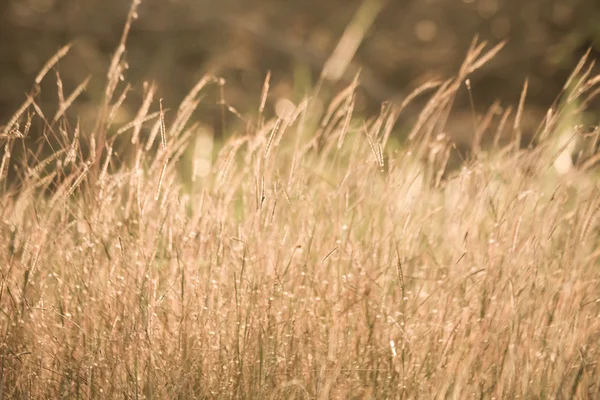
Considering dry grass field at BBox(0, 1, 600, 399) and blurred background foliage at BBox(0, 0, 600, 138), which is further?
blurred background foliage at BBox(0, 0, 600, 138)

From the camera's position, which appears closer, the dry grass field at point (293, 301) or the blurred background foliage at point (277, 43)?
the dry grass field at point (293, 301)

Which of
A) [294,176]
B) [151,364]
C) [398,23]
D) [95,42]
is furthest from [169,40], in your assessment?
[151,364]

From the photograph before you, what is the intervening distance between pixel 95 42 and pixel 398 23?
2675mm

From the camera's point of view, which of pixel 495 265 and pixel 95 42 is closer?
pixel 495 265

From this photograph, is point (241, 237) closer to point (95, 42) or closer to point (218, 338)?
point (218, 338)

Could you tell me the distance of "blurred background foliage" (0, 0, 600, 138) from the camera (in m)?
6.93

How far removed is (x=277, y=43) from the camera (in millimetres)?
6980

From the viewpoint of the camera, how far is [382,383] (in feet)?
5.84

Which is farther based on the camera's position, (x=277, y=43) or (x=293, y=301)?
(x=277, y=43)

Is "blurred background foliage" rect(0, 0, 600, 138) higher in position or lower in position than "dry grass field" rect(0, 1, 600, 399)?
higher

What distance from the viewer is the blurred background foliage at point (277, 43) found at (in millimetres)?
6930

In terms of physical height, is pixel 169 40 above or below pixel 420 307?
above

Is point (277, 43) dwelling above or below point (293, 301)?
above

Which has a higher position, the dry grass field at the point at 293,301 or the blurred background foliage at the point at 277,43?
the blurred background foliage at the point at 277,43
